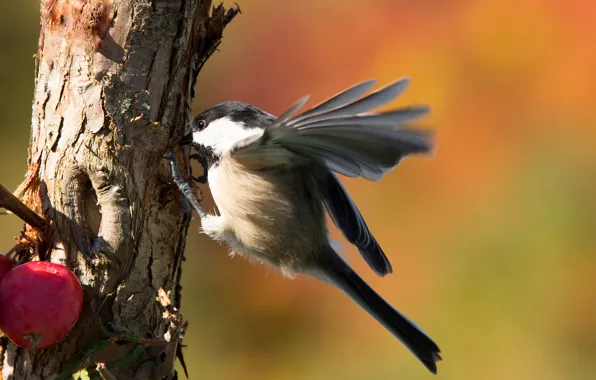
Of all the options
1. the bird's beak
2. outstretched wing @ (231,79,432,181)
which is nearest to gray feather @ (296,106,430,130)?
outstretched wing @ (231,79,432,181)

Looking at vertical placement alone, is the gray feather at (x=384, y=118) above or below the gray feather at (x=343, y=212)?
below

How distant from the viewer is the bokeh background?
3029 mm

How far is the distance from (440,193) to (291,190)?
69.4 inches

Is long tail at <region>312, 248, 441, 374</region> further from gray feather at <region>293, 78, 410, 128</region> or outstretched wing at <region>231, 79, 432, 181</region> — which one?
gray feather at <region>293, 78, 410, 128</region>

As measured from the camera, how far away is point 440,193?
3.27m

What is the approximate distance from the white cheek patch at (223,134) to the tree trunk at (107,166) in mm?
196

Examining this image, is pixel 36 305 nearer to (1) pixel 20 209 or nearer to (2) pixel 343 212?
(1) pixel 20 209

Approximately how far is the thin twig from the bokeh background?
59.0 inches

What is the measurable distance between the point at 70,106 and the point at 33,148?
141 millimetres

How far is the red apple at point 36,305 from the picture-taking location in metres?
1.18

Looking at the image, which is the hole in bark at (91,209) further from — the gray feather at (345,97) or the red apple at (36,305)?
the gray feather at (345,97)

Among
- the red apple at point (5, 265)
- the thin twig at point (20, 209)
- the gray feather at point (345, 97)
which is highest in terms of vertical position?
the gray feather at point (345, 97)

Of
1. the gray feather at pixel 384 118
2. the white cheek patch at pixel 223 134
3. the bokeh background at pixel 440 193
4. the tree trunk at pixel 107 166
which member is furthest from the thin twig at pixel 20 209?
the bokeh background at pixel 440 193

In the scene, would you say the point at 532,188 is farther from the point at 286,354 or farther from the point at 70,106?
the point at 70,106
